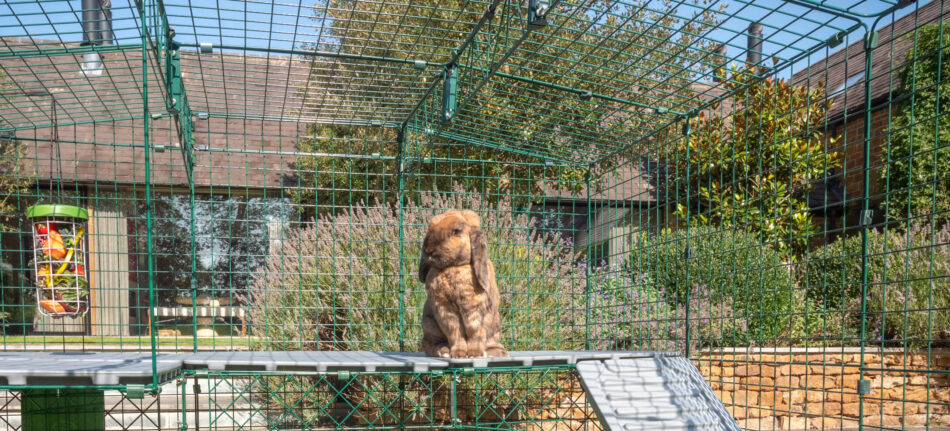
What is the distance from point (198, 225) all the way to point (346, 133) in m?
2.93

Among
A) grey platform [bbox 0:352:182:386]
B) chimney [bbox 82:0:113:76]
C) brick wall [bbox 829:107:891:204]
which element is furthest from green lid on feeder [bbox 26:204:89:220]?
brick wall [bbox 829:107:891:204]

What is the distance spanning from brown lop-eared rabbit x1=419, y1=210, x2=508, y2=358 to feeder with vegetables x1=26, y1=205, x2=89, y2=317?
2.40m

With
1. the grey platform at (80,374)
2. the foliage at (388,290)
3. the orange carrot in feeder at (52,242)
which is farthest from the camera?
the foliage at (388,290)

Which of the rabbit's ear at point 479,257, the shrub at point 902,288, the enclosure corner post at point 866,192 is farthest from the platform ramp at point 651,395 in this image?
the shrub at point 902,288

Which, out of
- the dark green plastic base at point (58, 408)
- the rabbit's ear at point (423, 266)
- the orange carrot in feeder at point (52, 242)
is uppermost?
the orange carrot in feeder at point (52, 242)

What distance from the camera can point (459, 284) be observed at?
435 centimetres

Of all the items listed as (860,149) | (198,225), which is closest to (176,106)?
(198,225)

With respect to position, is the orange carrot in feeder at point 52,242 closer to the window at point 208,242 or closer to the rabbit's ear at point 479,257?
the rabbit's ear at point 479,257

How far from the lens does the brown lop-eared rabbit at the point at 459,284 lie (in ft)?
14.3

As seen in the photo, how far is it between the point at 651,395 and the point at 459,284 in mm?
1406

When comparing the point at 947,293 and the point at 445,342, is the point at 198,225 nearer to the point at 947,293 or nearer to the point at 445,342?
the point at 445,342

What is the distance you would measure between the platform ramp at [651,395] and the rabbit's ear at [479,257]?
2.73 ft

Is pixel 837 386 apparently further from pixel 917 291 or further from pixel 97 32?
pixel 97 32

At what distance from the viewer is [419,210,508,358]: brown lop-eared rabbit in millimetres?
4352
